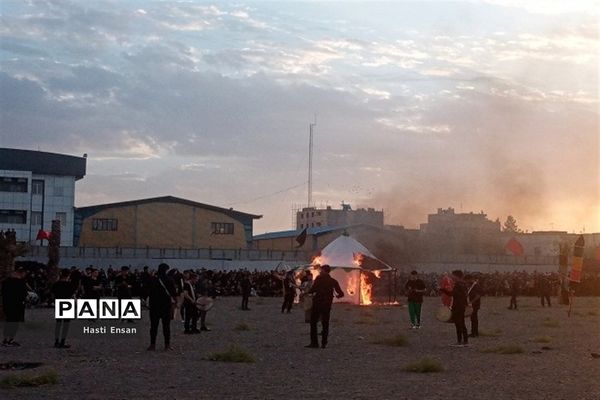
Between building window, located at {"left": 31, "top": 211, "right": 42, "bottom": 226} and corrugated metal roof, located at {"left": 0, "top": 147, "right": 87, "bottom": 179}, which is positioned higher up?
corrugated metal roof, located at {"left": 0, "top": 147, "right": 87, "bottom": 179}

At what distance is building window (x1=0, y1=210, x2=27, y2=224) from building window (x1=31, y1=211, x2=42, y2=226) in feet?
2.31

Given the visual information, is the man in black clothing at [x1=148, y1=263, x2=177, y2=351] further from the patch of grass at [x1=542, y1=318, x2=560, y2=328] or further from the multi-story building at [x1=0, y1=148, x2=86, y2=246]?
the multi-story building at [x1=0, y1=148, x2=86, y2=246]

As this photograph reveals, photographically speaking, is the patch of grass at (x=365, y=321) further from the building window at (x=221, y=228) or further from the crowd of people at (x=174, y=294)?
the building window at (x=221, y=228)

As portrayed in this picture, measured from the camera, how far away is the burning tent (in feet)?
151

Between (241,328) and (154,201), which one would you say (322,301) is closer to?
(241,328)

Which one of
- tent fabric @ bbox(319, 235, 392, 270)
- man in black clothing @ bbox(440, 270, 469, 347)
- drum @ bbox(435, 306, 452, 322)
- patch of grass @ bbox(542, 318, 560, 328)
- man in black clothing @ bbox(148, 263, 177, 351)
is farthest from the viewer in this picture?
tent fabric @ bbox(319, 235, 392, 270)

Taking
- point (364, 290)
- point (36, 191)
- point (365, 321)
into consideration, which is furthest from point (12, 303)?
point (36, 191)

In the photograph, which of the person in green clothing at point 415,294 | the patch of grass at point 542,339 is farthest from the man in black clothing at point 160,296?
the patch of grass at point 542,339

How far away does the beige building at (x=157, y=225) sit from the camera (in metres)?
73.2

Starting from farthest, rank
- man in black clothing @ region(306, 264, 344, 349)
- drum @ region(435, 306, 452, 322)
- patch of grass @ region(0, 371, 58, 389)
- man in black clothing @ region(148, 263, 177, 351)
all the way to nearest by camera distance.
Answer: drum @ region(435, 306, 452, 322) < man in black clothing @ region(306, 264, 344, 349) < man in black clothing @ region(148, 263, 177, 351) < patch of grass @ region(0, 371, 58, 389)

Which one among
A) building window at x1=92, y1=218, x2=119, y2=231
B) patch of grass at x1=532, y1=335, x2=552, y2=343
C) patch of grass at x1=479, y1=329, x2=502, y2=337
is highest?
building window at x1=92, y1=218, x2=119, y2=231

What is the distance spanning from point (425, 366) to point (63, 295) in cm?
787

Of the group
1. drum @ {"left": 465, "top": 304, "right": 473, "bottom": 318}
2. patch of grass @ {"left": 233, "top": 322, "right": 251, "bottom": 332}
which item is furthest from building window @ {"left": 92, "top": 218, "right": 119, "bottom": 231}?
drum @ {"left": 465, "top": 304, "right": 473, "bottom": 318}

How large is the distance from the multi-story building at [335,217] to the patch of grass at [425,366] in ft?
275
